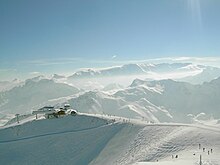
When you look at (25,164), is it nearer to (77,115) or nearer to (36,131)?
(36,131)

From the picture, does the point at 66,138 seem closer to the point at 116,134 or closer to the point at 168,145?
the point at 116,134

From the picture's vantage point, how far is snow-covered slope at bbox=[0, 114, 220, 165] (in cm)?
7025

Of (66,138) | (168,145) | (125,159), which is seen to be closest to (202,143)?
(168,145)

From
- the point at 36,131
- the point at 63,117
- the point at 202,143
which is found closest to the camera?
the point at 202,143

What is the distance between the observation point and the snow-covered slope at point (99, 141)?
230 feet

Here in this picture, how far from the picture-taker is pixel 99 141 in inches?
3529

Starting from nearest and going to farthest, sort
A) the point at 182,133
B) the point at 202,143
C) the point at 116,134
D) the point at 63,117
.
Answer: the point at 202,143
the point at 182,133
the point at 116,134
the point at 63,117

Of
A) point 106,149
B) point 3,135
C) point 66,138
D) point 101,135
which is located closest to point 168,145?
point 106,149

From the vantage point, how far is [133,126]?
3735 inches

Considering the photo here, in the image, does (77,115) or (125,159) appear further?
(77,115)

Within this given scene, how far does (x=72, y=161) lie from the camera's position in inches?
3246

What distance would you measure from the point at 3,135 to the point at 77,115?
28.2 meters

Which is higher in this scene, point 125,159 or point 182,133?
point 182,133

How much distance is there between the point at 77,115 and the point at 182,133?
48.1 metres
